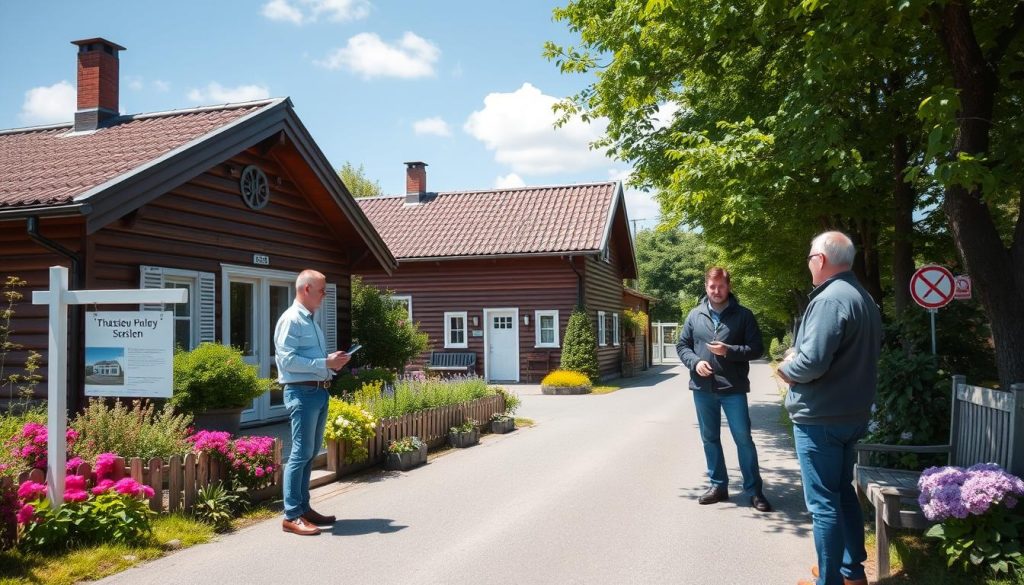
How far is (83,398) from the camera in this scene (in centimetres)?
844

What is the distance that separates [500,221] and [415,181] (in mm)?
5096

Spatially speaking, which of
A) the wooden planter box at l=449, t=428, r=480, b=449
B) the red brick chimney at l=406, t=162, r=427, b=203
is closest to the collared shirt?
the wooden planter box at l=449, t=428, r=480, b=449

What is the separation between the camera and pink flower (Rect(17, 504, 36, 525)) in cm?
507

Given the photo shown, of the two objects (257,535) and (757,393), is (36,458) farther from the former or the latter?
(757,393)

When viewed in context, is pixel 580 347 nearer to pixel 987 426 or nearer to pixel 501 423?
pixel 501 423

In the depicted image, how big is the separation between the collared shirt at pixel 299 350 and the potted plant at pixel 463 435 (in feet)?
15.7

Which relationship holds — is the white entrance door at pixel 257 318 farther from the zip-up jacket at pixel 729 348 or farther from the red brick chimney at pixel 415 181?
the red brick chimney at pixel 415 181

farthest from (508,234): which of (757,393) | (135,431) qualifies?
(135,431)

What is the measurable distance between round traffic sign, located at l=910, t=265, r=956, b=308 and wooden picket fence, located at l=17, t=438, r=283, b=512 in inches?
347

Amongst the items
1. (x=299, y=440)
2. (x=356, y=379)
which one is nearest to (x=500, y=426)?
(x=356, y=379)

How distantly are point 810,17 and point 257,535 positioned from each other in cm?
762

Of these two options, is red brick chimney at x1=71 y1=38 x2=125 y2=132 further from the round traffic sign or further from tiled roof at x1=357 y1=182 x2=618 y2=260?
the round traffic sign

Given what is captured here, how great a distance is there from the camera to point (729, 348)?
21.0 ft

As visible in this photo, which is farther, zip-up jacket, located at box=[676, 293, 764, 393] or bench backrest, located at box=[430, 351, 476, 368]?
bench backrest, located at box=[430, 351, 476, 368]
